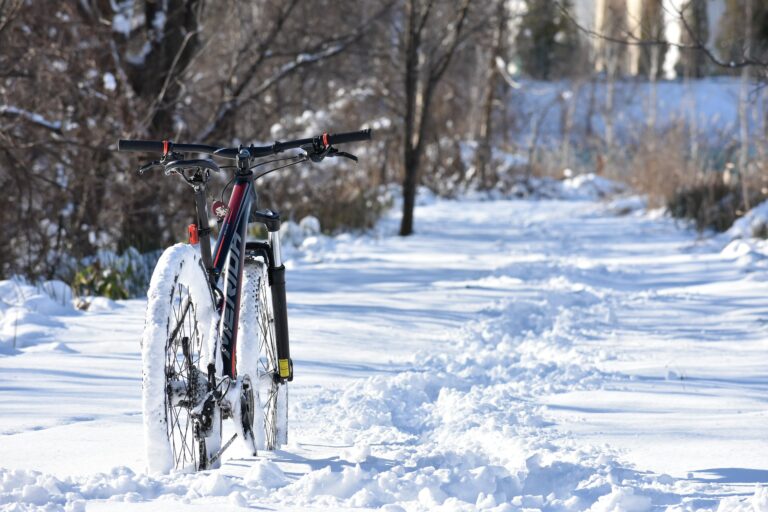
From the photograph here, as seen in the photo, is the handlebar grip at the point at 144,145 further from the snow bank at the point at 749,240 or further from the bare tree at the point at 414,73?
the bare tree at the point at 414,73

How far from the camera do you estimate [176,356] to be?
283 centimetres

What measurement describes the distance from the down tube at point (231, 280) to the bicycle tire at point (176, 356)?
0.16ft

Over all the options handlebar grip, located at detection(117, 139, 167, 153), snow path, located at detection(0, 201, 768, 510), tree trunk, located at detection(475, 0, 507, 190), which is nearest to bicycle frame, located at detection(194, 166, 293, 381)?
handlebar grip, located at detection(117, 139, 167, 153)

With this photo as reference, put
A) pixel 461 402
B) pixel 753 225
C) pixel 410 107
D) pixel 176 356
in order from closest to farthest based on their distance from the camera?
pixel 176 356, pixel 461 402, pixel 753 225, pixel 410 107

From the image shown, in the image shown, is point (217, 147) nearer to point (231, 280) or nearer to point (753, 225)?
point (231, 280)

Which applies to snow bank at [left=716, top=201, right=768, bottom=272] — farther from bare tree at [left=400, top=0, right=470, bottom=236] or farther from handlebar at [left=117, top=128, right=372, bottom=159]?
handlebar at [left=117, top=128, right=372, bottom=159]

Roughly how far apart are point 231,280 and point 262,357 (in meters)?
0.63

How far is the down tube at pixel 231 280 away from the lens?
9.53 feet

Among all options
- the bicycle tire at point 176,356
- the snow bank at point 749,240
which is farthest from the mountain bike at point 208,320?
the snow bank at point 749,240

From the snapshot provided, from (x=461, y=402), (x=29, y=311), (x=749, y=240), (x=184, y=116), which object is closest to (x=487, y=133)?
(x=749, y=240)

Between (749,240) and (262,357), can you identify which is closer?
(262,357)

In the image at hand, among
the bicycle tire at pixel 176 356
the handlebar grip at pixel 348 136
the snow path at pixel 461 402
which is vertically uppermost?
the handlebar grip at pixel 348 136

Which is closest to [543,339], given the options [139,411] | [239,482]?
[139,411]

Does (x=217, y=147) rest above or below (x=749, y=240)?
above
